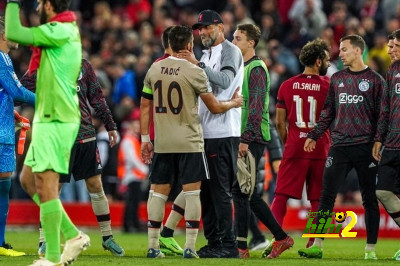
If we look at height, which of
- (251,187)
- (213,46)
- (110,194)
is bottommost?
(110,194)

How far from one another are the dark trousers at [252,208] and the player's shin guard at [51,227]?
3.37 metres

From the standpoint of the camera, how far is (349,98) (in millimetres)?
12344

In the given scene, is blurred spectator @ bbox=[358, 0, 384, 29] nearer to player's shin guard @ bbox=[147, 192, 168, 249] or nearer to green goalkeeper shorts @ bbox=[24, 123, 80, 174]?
player's shin guard @ bbox=[147, 192, 168, 249]

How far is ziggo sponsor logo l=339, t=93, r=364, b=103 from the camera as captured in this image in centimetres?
1230

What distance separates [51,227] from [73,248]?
314 mm

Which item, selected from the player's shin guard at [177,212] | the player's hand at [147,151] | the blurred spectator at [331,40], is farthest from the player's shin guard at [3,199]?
the blurred spectator at [331,40]

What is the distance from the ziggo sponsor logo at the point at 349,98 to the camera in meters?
12.3

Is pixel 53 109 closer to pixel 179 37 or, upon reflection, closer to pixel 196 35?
pixel 179 37

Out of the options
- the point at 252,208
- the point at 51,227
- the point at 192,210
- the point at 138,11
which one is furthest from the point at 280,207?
the point at 138,11

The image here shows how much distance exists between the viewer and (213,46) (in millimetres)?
12242

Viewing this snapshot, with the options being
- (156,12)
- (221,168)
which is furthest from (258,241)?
(156,12)

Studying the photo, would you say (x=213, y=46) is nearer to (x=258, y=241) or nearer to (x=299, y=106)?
A: (x=299, y=106)

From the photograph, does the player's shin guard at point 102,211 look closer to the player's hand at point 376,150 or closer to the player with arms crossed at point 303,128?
the player with arms crossed at point 303,128

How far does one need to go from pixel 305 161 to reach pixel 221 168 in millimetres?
1523
